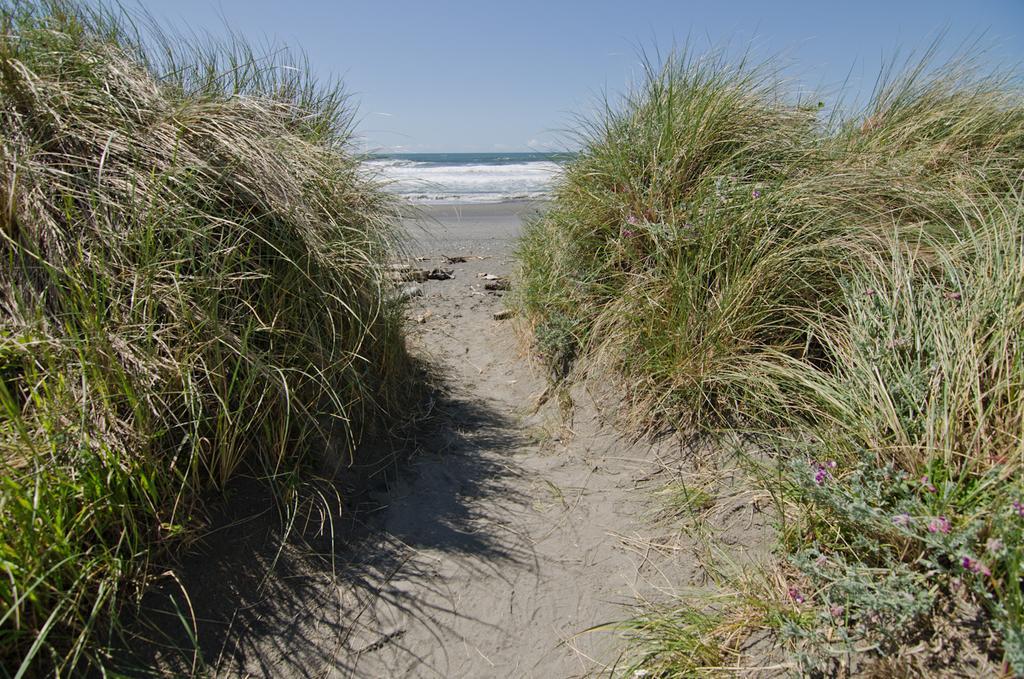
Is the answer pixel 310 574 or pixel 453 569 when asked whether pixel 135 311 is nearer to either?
pixel 310 574

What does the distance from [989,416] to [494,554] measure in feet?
6.08

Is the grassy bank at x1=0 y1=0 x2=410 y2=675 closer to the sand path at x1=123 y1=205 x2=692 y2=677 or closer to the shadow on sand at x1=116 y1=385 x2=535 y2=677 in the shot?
the shadow on sand at x1=116 y1=385 x2=535 y2=677

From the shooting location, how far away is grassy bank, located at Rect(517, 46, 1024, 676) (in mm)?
1771

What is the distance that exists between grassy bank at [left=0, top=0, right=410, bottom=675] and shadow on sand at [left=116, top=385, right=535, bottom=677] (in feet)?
0.47

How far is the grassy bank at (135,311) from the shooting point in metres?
1.89

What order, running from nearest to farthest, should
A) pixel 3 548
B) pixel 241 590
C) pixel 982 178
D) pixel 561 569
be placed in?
pixel 3 548
pixel 241 590
pixel 561 569
pixel 982 178

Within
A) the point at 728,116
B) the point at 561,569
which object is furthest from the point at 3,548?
the point at 728,116

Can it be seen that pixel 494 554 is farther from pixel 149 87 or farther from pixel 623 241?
pixel 149 87

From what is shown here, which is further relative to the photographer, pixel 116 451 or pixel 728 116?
pixel 728 116

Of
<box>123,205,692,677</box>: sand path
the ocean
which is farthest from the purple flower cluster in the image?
the ocean

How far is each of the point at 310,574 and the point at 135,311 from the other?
117 cm

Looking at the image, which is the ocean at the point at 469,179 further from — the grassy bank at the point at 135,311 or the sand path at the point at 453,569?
the sand path at the point at 453,569

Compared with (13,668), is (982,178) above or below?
above

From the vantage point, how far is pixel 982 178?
12.3 feet
